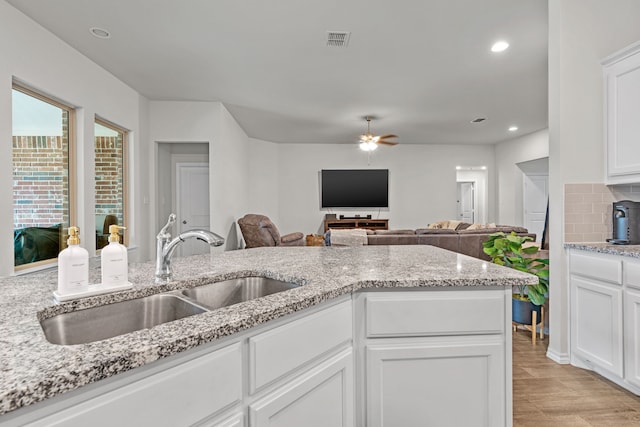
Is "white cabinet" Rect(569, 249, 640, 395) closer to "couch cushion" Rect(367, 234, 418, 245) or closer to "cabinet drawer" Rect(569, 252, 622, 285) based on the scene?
"cabinet drawer" Rect(569, 252, 622, 285)

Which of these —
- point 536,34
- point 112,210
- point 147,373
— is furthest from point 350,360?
point 112,210

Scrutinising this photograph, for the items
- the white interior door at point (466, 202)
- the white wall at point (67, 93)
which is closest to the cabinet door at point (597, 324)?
the white wall at point (67, 93)

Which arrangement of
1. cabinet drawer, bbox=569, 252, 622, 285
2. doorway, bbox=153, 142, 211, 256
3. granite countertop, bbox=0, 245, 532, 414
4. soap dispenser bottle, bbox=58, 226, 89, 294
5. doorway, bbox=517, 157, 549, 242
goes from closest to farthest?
1. granite countertop, bbox=0, 245, 532, 414
2. soap dispenser bottle, bbox=58, 226, 89, 294
3. cabinet drawer, bbox=569, 252, 622, 285
4. doorway, bbox=153, 142, 211, 256
5. doorway, bbox=517, 157, 549, 242

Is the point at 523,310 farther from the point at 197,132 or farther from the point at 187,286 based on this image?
the point at 197,132

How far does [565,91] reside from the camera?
2555mm

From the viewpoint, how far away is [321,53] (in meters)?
3.61

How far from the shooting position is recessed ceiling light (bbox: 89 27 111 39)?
3170mm

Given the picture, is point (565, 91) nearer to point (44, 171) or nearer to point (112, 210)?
point (44, 171)

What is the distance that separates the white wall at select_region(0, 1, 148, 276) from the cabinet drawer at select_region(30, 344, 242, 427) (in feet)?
9.59

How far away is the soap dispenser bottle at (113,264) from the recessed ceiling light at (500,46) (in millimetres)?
3703

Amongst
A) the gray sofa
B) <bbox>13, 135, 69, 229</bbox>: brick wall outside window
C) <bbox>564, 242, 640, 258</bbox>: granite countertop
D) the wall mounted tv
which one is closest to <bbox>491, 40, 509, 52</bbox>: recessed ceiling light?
<bbox>564, 242, 640, 258</bbox>: granite countertop

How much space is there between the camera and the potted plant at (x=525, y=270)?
9.49 feet

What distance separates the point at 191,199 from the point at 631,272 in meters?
5.81

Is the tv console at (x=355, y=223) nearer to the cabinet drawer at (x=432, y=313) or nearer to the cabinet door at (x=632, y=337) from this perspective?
the cabinet door at (x=632, y=337)
